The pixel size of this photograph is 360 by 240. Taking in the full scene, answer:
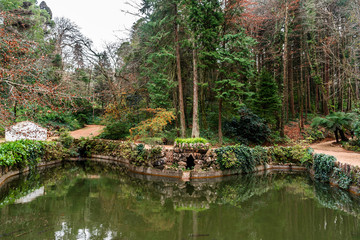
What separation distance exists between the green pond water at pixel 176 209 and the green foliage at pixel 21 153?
32.7 inches

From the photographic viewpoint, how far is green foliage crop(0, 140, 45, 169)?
816 centimetres

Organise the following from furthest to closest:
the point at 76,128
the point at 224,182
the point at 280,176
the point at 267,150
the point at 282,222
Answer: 1. the point at 76,128
2. the point at 267,150
3. the point at 280,176
4. the point at 224,182
5. the point at 282,222

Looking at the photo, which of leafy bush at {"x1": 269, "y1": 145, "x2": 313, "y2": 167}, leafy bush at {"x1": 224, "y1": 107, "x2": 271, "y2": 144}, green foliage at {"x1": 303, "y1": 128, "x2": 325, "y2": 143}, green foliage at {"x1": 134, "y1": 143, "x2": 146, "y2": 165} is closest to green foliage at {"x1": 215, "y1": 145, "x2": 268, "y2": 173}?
leafy bush at {"x1": 269, "y1": 145, "x2": 313, "y2": 167}

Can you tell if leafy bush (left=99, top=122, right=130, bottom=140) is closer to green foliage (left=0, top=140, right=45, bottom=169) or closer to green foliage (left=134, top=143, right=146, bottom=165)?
green foliage (left=0, top=140, right=45, bottom=169)

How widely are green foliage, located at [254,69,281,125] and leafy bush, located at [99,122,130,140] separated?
8729 millimetres

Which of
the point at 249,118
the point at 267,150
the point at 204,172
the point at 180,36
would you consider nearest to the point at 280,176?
the point at 267,150

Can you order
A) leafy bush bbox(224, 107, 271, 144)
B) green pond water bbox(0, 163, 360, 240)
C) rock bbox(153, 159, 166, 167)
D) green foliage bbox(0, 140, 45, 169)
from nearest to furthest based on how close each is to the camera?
green pond water bbox(0, 163, 360, 240) < green foliage bbox(0, 140, 45, 169) < rock bbox(153, 159, 166, 167) < leafy bush bbox(224, 107, 271, 144)

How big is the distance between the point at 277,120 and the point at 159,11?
10.2 metres

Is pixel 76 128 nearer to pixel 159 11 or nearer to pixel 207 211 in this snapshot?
pixel 159 11

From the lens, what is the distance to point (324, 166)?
812 cm

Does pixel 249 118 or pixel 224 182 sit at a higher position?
pixel 249 118

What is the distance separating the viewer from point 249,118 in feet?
43.1

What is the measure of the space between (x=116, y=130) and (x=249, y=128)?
28.2 feet

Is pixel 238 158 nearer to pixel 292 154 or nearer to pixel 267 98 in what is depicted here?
pixel 292 154
